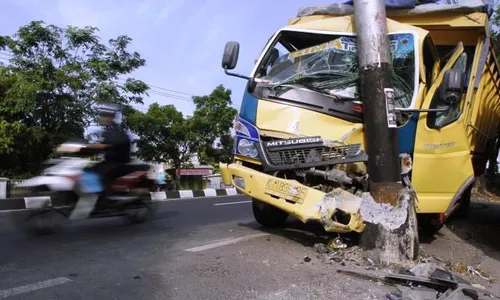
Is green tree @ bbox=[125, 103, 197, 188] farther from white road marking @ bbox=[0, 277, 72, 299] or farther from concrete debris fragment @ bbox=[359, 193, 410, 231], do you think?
white road marking @ bbox=[0, 277, 72, 299]

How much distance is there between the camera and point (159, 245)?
16.1ft

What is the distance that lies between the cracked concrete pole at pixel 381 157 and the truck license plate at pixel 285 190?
0.61 meters

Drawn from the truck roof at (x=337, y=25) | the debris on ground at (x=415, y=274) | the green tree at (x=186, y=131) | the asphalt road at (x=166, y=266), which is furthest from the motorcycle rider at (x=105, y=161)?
the green tree at (x=186, y=131)

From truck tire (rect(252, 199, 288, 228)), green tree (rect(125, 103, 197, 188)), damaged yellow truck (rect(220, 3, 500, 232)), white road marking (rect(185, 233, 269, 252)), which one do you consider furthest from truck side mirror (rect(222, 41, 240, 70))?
green tree (rect(125, 103, 197, 188))

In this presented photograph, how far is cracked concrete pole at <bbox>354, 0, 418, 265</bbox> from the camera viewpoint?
13.8 ft

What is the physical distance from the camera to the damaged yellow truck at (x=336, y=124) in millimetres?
4559

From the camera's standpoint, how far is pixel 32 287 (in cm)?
328

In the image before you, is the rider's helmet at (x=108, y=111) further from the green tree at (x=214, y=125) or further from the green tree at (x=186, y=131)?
the green tree at (x=214, y=125)

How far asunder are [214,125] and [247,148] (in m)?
17.6

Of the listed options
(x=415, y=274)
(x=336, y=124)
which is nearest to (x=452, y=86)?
(x=336, y=124)

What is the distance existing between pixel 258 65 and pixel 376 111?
166 centimetres

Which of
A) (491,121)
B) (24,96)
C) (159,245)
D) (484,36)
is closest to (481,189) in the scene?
(491,121)

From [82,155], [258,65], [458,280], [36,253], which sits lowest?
[458,280]

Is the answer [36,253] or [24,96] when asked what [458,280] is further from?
[24,96]
